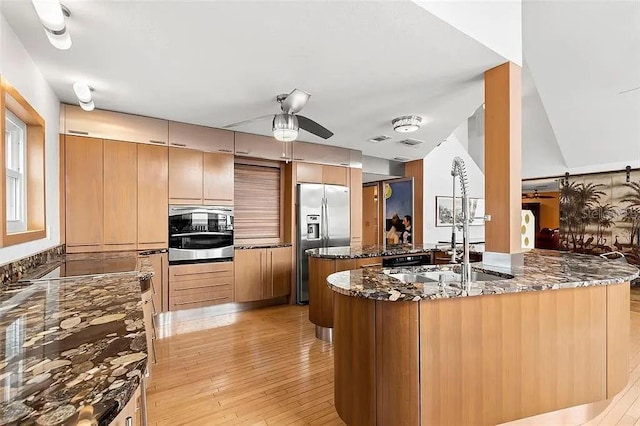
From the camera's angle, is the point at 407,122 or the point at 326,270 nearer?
the point at 326,270

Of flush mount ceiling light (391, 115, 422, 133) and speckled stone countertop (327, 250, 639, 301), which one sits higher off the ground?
flush mount ceiling light (391, 115, 422, 133)

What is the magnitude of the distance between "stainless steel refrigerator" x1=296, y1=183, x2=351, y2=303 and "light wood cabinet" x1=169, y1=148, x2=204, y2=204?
1482mm

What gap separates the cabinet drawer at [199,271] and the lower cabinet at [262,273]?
0.16m

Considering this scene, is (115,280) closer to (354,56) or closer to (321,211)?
(354,56)

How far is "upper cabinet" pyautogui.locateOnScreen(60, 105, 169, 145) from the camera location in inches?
136

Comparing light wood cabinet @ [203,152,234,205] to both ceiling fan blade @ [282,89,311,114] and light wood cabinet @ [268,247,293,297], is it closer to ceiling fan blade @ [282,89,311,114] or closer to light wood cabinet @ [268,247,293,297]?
light wood cabinet @ [268,247,293,297]

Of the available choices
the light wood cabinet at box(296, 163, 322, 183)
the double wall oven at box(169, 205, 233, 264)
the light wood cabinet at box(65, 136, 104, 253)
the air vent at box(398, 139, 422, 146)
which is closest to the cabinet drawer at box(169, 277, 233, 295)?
→ the double wall oven at box(169, 205, 233, 264)

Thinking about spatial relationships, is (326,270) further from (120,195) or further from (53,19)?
(53,19)

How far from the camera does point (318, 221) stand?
510cm

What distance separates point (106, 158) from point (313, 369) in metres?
3.17

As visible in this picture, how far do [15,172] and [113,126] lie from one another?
4.80 feet

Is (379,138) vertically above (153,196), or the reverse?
(379,138)

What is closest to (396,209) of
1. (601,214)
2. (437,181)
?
(437,181)

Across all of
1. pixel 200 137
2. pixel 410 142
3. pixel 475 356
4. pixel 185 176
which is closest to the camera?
pixel 475 356
